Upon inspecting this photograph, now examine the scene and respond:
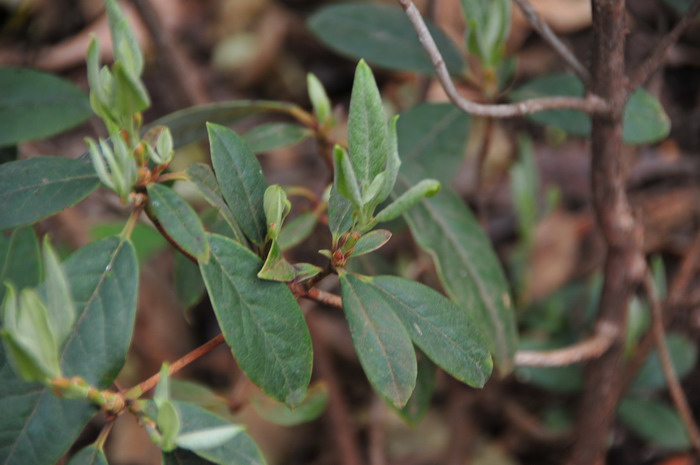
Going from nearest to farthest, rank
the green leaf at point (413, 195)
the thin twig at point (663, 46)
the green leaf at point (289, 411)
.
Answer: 1. the green leaf at point (413, 195)
2. the thin twig at point (663, 46)
3. the green leaf at point (289, 411)

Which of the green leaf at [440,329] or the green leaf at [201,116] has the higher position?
the green leaf at [201,116]

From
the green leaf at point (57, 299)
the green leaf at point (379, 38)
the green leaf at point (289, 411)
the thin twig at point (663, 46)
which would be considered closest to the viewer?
the green leaf at point (57, 299)

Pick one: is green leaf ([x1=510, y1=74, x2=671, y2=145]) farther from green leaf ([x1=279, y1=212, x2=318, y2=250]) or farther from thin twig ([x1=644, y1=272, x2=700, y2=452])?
green leaf ([x1=279, y1=212, x2=318, y2=250])

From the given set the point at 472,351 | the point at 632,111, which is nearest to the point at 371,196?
the point at 472,351

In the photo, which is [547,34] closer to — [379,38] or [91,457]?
[379,38]

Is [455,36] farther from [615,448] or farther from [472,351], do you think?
[472,351]

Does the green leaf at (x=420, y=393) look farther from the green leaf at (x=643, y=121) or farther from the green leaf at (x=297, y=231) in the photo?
the green leaf at (x=643, y=121)

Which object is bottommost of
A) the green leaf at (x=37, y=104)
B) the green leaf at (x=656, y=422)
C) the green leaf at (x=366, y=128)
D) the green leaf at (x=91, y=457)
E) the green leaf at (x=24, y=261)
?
the green leaf at (x=656, y=422)

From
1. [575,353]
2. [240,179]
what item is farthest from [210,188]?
[575,353]

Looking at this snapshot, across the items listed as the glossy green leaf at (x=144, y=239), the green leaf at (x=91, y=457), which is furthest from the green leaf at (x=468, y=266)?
the glossy green leaf at (x=144, y=239)
